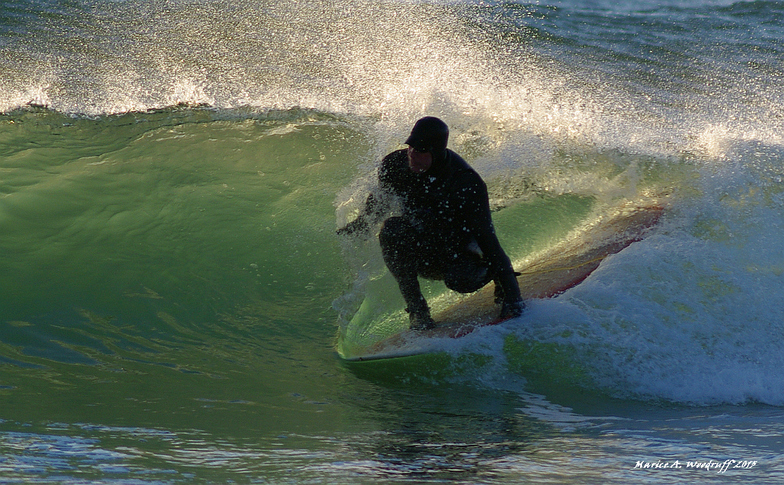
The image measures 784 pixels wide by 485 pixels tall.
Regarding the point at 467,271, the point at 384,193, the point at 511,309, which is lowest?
the point at 511,309

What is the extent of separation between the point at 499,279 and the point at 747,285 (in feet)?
5.79

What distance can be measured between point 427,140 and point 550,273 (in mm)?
1451

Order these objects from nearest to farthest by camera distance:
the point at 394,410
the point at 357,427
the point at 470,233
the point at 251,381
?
the point at 357,427 < the point at 394,410 < the point at 251,381 < the point at 470,233

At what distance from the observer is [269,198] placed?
16.5ft

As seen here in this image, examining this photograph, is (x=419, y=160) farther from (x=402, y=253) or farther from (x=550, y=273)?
(x=550, y=273)

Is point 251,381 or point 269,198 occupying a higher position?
point 269,198

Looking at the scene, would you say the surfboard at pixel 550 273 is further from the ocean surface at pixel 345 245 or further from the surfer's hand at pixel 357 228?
the surfer's hand at pixel 357 228

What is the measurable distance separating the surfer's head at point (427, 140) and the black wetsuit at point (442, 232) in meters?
0.07

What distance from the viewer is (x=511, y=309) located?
338cm

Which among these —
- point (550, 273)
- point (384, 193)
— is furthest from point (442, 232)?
point (550, 273)

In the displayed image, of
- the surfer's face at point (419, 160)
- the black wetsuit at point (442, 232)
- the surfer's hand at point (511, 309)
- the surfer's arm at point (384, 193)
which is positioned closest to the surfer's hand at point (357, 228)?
the surfer's arm at point (384, 193)

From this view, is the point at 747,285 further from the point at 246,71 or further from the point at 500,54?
the point at 246,71

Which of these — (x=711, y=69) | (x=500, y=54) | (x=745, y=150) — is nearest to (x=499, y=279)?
(x=745, y=150)

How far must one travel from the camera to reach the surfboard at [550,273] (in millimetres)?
3326
